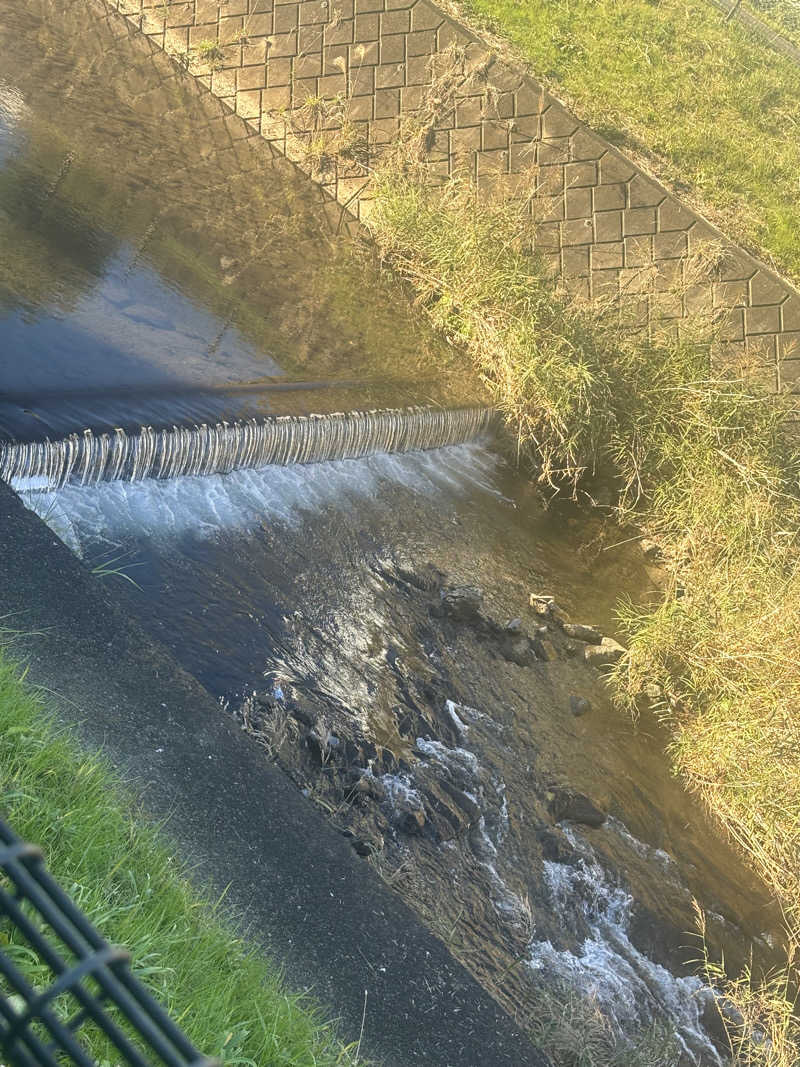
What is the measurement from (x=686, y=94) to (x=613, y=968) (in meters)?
9.89

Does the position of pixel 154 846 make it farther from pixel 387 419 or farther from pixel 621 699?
→ pixel 387 419

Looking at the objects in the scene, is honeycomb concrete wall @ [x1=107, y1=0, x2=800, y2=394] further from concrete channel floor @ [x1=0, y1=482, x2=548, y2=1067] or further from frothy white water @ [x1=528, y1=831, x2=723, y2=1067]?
concrete channel floor @ [x1=0, y1=482, x2=548, y2=1067]

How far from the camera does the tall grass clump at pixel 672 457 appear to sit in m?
5.39

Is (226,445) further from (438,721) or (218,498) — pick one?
(438,721)

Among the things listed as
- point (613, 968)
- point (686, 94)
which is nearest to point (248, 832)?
point (613, 968)

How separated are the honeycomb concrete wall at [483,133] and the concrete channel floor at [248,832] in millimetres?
6259

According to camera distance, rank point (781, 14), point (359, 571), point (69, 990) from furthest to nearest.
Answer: point (781, 14)
point (359, 571)
point (69, 990)

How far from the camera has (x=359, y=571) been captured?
5.71m


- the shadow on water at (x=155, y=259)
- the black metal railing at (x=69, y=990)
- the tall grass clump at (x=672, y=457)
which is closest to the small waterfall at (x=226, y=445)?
the shadow on water at (x=155, y=259)

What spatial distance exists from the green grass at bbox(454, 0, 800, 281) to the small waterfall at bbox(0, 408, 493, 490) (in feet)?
13.9

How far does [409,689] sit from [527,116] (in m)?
6.74

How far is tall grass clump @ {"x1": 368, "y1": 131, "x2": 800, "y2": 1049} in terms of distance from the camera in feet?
17.7

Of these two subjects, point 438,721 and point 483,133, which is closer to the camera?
point 438,721

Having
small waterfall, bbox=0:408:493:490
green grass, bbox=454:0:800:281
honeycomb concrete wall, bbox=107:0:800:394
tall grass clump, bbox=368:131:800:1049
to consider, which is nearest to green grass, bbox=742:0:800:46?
green grass, bbox=454:0:800:281
